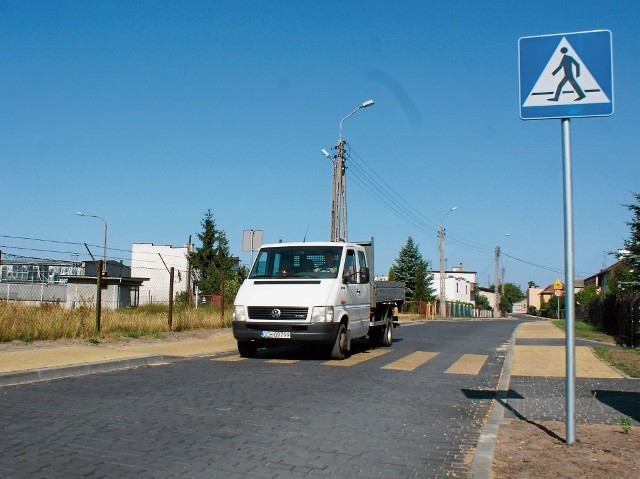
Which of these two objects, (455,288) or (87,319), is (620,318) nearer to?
(87,319)

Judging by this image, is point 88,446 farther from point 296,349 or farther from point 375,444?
point 296,349

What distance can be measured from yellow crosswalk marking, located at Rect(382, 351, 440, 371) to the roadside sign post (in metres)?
6.55

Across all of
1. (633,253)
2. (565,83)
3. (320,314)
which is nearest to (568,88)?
(565,83)

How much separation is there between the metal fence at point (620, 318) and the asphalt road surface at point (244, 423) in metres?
9.85

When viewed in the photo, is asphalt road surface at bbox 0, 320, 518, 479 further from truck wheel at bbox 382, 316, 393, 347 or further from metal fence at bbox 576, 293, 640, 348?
metal fence at bbox 576, 293, 640, 348

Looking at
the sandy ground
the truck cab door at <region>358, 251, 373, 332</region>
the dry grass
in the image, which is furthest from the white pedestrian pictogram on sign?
the dry grass

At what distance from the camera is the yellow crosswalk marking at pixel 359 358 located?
12.3 meters

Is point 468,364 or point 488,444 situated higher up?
point 488,444

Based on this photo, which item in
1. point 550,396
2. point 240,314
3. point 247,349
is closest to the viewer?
point 550,396

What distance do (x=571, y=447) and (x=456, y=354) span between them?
1009 centimetres

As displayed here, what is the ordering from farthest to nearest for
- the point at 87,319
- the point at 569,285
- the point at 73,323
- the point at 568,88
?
the point at 87,319 < the point at 73,323 < the point at 568,88 < the point at 569,285

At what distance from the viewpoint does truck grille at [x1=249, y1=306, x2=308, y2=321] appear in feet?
39.4

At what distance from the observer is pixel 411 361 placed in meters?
13.2

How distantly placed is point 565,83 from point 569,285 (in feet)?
5.86
